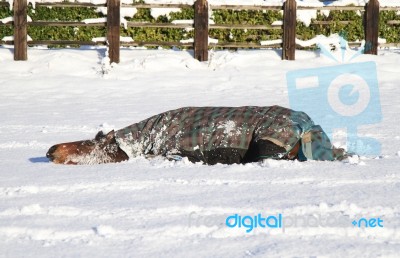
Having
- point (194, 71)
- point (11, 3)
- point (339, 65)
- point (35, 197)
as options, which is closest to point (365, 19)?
point (339, 65)

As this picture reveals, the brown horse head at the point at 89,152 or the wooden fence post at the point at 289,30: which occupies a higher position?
the wooden fence post at the point at 289,30

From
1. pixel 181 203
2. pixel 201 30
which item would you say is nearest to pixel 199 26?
pixel 201 30

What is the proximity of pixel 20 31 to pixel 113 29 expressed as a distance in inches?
74.7

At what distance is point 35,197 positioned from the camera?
14.2ft

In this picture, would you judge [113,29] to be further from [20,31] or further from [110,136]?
[110,136]

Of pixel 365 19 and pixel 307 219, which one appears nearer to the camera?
pixel 307 219

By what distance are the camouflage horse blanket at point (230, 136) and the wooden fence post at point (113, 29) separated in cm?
902

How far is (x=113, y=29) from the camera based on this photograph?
1459 centimetres

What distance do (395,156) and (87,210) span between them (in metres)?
3.12

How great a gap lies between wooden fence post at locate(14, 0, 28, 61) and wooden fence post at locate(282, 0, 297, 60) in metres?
5.43

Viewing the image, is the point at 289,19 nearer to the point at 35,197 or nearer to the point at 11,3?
the point at 11,3

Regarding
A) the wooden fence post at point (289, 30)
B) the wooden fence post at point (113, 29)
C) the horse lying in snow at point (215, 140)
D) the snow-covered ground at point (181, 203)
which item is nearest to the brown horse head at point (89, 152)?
the horse lying in snow at point (215, 140)

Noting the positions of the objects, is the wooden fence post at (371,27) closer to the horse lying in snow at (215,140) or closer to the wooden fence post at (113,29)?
the wooden fence post at (113,29)

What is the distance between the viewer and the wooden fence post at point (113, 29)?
47.7ft
